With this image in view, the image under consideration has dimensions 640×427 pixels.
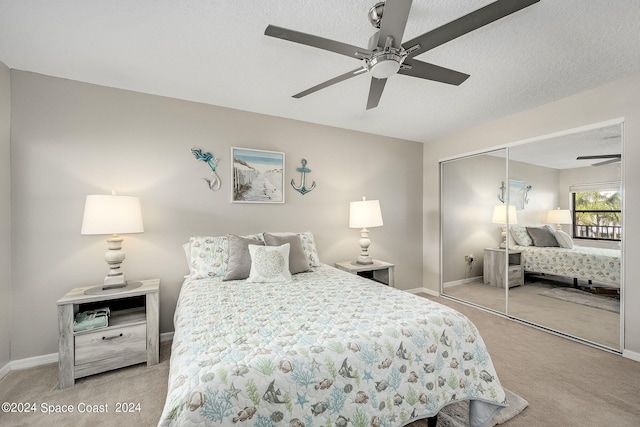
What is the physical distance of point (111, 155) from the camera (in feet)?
7.99

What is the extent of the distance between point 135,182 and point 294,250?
1.68m

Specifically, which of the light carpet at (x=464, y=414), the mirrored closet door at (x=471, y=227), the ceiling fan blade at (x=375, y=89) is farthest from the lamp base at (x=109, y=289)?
the mirrored closet door at (x=471, y=227)

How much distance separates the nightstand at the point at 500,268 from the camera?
3148 mm

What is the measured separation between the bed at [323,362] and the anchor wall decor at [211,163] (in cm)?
135

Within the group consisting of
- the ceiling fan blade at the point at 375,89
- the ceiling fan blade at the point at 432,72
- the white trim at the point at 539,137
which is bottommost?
the white trim at the point at 539,137

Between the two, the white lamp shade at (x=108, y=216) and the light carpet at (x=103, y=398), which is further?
the white lamp shade at (x=108, y=216)

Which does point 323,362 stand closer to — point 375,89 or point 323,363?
point 323,363

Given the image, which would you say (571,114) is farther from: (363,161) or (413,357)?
(413,357)

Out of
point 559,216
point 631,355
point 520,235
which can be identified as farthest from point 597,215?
point 631,355

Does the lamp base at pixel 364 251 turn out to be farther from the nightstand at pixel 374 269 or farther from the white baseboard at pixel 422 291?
the white baseboard at pixel 422 291

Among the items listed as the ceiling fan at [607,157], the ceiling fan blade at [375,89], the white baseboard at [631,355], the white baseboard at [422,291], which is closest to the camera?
the ceiling fan blade at [375,89]

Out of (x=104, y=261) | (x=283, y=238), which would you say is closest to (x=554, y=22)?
(x=283, y=238)

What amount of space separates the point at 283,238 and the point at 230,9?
182 cm

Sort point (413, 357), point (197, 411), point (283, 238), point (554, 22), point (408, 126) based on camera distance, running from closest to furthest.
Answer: point (197, 411)
point (413, 357)
point (554, 22)
point (283, 238)
point (408, 126)
